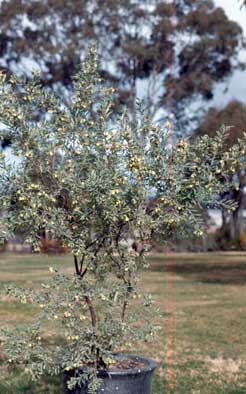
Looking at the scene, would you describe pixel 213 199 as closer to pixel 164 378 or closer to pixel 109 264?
pixel 109 264

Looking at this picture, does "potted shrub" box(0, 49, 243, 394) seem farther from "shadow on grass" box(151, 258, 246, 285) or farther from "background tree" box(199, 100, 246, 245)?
"shadow on grass" box(151, 258, 246, 285)

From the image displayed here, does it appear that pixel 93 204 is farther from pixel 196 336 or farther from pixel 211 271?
pixel 211 271

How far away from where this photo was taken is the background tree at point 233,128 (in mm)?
19261

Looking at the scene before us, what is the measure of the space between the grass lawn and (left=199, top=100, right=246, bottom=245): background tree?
6.30 feet

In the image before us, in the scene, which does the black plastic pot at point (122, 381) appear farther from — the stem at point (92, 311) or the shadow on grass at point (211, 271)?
the shadow on grass at point (211, 271)

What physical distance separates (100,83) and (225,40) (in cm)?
2577

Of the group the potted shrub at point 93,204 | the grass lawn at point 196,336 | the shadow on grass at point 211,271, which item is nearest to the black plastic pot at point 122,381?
the potted shrub at point 93,204

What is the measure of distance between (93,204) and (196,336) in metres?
4.47

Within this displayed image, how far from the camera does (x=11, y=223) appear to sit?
4.50 metres

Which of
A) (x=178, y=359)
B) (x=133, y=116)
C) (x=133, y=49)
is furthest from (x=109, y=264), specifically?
(x=133, y=49)

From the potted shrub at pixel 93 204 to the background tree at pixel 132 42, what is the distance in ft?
77.2

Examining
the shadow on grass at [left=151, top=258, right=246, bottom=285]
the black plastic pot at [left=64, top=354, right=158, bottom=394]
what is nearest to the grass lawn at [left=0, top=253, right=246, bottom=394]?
the shadow on grass at [left=151, top=258, right=246, bottom=285]

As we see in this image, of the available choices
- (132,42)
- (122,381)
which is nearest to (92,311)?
(122,381)

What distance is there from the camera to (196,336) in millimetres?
8461
